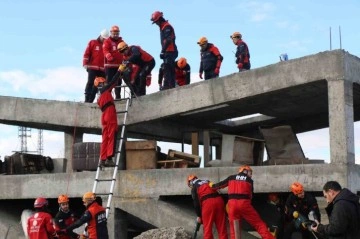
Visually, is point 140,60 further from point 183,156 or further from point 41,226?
point 41,226

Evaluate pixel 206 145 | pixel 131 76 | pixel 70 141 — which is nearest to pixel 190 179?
pixel 206 145

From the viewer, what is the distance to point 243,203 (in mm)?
12109

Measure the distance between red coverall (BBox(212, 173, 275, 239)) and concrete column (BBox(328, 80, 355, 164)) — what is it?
71.2 inches

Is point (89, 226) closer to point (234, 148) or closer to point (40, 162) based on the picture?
point (234, 148)

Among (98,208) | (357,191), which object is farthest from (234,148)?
(98,208)

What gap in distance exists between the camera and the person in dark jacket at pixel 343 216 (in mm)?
6973

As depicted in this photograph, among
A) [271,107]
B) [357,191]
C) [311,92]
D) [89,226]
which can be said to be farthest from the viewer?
[271,107]

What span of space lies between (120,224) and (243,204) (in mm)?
3875

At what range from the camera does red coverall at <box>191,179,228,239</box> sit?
1265 cm

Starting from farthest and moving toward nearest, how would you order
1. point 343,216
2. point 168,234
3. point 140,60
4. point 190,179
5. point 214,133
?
point 214,133 → point 140,60 → point 190,179 → point 168,234 → point 343,216

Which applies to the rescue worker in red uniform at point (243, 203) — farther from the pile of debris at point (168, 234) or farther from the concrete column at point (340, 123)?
the concrete column at point (340, 123)

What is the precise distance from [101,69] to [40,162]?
307 cm

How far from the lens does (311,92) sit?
569 inches

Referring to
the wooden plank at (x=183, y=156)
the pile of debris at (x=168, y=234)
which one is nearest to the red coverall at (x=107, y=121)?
the wooden plank at (x=183, y=156)
